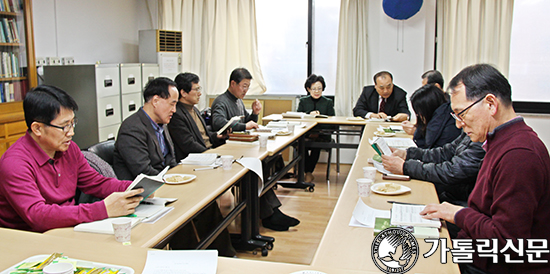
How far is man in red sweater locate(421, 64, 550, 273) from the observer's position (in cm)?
154

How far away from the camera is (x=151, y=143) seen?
9.16ft

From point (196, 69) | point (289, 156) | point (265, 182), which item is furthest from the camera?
point (196, 69)

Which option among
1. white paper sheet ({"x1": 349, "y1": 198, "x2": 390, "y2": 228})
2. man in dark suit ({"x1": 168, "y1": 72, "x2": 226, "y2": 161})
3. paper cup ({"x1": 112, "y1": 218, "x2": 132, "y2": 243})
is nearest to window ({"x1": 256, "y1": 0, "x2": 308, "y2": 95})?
man in dark suit ({"x1": 168, "y1": 72, "x2": 226, "y2": 161})

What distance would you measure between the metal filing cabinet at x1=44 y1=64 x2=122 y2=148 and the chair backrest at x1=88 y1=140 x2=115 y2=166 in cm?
231

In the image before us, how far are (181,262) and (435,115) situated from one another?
87.3 inches

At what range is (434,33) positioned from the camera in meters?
5.88

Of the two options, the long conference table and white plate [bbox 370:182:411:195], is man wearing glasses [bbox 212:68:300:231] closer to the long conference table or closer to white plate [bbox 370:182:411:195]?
the long conference table

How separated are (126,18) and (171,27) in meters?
0.65

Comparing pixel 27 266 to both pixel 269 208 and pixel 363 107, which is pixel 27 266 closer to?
pixel 269 208

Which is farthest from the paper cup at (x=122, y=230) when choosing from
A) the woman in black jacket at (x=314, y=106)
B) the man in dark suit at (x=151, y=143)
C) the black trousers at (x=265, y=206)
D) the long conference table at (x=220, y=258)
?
the woman in black jacket at (x=314, y=106)

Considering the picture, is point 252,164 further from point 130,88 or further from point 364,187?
point 130,88

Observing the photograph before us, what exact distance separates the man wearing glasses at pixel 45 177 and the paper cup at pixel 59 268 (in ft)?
1.73

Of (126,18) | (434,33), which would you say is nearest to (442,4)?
(434,33)

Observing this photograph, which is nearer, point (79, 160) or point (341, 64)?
point (79, 160)
